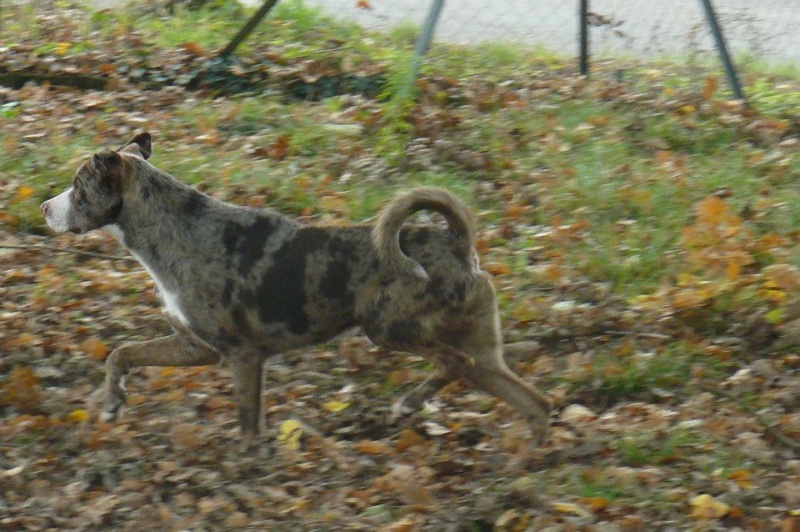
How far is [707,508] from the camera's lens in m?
5.38

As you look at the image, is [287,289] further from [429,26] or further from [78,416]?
[429,26]

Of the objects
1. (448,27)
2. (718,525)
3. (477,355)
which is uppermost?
(448,27)

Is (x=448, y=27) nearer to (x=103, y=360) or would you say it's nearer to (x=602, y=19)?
(x=602, y=19)

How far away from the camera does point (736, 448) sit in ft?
19.2

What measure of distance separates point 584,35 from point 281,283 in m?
6.10

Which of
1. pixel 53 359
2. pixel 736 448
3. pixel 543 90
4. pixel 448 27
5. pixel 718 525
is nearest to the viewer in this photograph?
pixel 718 525

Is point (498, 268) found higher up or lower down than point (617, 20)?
lower down

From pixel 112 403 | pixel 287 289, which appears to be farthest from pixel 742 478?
pixel 112 403

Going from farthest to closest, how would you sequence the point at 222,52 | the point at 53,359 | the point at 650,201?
the point at 222,52 → the point at 650,201 → the point at 53,359

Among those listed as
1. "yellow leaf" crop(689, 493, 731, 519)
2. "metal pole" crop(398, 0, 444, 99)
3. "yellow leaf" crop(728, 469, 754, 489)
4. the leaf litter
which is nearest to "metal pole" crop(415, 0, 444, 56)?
"metal pole" crop(398, 0, 444, 99)

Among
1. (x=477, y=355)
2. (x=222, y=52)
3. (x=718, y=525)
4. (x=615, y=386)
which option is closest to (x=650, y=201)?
(x=615, y=386)

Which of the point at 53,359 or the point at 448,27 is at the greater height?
the point at 448,27

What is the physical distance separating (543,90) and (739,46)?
2.41 metres

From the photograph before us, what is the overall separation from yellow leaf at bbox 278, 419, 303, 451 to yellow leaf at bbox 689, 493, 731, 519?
2061 millimetres
